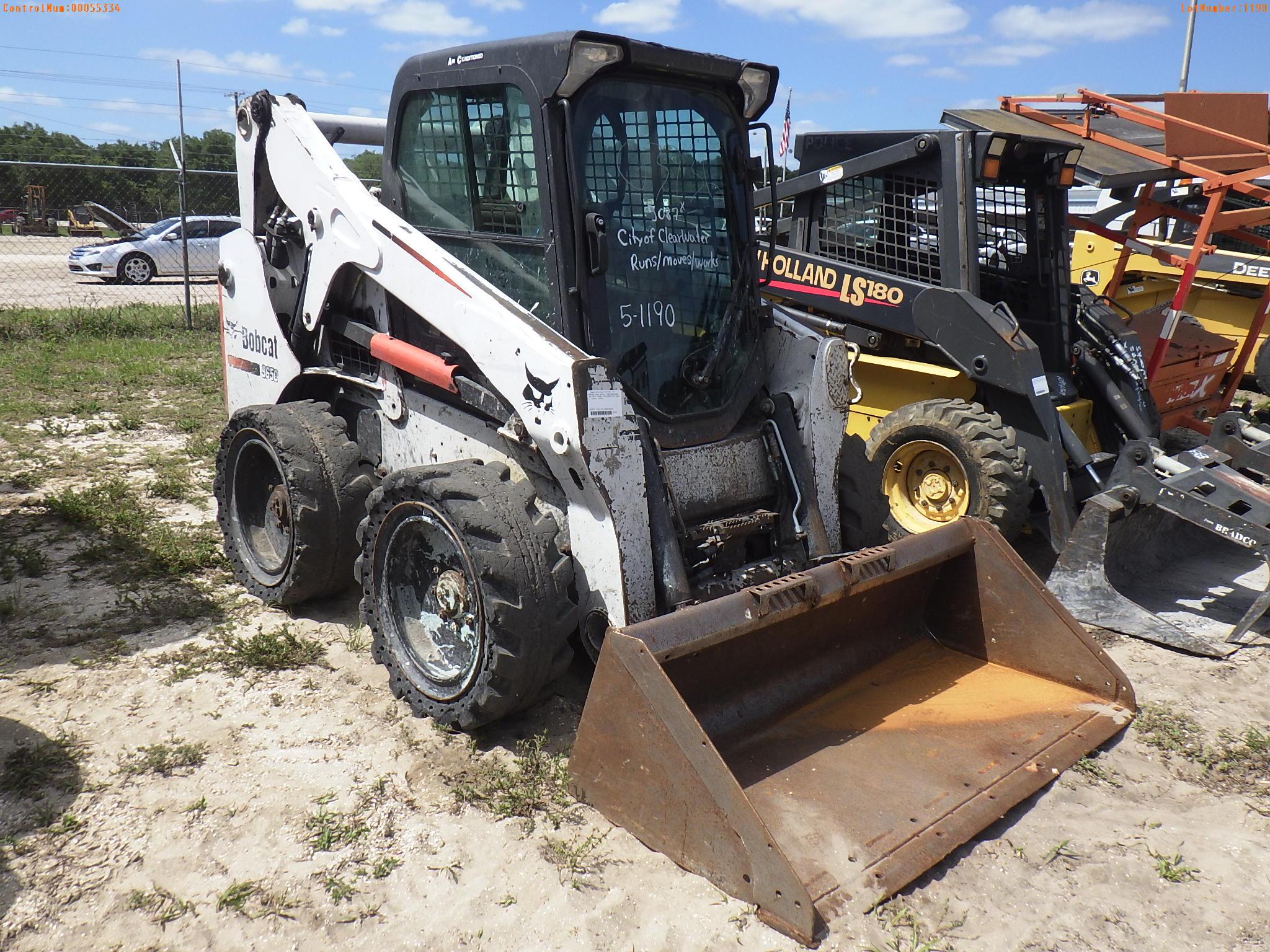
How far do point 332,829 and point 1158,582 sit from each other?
4308 millimetres

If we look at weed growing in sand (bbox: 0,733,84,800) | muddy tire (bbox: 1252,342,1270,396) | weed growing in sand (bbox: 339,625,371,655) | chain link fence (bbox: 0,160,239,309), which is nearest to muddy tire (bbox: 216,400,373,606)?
weed growing in sand (bbox: 339,625,371,655)

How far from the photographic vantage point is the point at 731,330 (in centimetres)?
416

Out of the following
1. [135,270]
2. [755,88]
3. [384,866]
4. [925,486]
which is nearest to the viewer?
[384,866]

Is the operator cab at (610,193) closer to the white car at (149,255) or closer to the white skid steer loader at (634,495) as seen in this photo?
the white skid steer loader at (634,495)

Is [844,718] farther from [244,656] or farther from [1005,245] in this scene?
[1005,245]

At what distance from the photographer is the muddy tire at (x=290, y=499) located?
4.27 meters

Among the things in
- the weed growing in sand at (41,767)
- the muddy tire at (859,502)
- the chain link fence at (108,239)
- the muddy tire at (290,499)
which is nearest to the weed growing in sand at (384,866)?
the weed growing in sand at (41,767)

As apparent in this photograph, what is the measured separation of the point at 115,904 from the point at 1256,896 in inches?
127

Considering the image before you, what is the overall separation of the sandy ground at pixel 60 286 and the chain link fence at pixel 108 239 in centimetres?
2

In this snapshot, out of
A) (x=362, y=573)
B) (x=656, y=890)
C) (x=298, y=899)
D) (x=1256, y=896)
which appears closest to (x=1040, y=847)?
(x=1256, y=896)

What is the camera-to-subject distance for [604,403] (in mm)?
3344

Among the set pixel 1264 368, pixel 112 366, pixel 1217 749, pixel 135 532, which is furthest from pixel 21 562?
pixel 1264 368

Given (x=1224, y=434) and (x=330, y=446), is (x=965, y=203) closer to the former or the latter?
(x=1224, y=434)

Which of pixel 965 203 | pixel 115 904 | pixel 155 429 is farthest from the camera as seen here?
pixel 155 429
